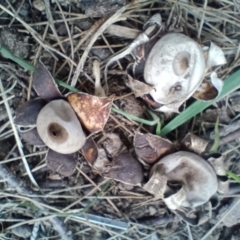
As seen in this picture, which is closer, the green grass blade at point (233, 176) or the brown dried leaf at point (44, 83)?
the brown dried leaf at point (44, 83)

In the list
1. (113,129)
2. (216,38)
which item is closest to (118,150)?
(113,129)

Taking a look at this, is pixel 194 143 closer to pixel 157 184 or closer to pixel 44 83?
pixel 157 184

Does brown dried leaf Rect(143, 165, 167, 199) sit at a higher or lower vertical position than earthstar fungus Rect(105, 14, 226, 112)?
lower

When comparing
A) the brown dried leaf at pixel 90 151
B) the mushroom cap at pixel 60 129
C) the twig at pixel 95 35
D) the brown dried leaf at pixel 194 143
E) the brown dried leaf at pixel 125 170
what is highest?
the twig at pixel 95 35

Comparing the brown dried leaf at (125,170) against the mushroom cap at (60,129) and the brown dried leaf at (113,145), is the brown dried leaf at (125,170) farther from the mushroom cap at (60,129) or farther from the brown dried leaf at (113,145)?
the mushroom cap at (60,129)

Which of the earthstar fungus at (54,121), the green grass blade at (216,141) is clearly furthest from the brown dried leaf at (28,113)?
the green grass blade at (216,141)

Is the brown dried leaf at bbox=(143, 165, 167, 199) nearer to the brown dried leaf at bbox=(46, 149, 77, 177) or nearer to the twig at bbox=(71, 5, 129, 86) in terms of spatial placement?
the brown dried leaf at bbox=(46, 149, 77, 177)

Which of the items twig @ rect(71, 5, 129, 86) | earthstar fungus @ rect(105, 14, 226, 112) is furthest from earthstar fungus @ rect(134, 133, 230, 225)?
twig @ rect(71, 5, 129, 86)
